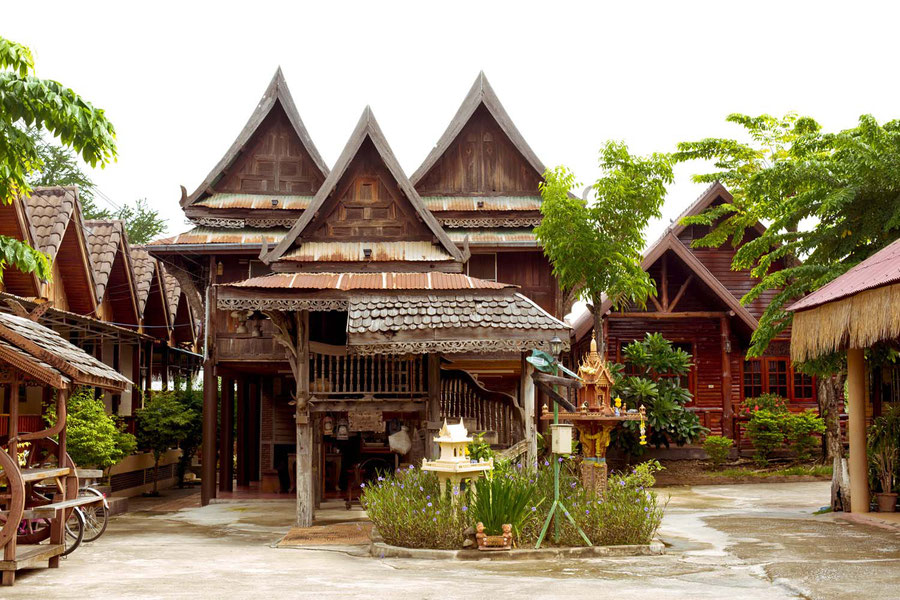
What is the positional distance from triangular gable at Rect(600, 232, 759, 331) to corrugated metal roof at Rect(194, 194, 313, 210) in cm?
796

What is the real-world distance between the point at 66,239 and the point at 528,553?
14.4 metres

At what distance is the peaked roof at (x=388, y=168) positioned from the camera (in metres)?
17.8

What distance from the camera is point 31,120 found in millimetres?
9820

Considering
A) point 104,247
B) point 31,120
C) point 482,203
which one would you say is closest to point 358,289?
point 31,120

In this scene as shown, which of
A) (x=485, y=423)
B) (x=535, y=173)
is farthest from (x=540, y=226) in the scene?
(x=485, y=423)

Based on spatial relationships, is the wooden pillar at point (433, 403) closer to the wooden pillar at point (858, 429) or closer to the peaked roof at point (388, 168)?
the peaked roof at point (388, 168)

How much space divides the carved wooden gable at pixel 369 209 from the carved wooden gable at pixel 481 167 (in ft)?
18.2

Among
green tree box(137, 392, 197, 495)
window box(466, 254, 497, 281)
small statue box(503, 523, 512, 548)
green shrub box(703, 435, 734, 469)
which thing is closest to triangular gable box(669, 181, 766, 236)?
green shrub box(703, 435, 734, 469)

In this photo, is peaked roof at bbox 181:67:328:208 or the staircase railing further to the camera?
peaked roof at bbox 181:67:328:208

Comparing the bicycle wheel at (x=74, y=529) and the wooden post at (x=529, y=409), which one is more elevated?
the wooden post at (x=529, y=409)

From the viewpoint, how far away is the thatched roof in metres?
13.3

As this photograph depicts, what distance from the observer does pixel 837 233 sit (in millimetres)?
17359

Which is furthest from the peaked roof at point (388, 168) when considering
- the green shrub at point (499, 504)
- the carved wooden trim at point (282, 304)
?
the green shrub at point (499, 504)

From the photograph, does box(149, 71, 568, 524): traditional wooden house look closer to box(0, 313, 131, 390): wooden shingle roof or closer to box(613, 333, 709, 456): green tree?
box(613, 333, 709, 456): green tree
